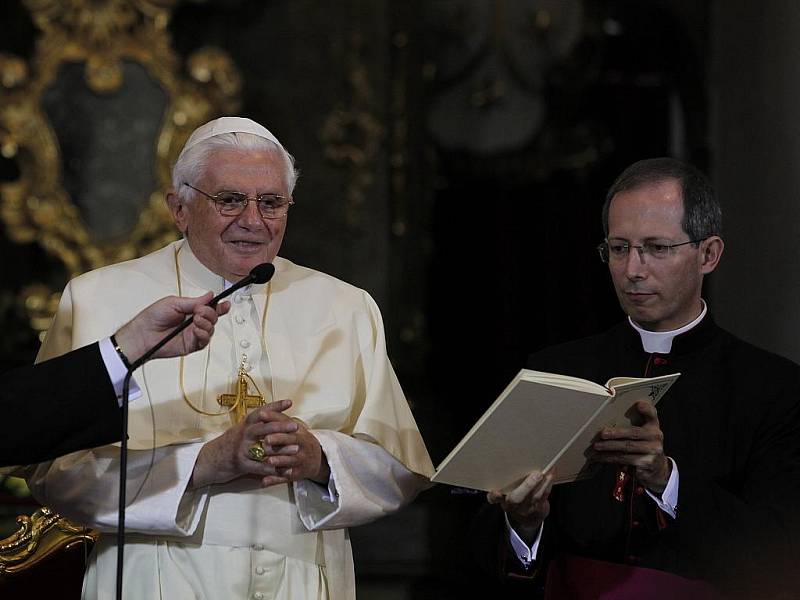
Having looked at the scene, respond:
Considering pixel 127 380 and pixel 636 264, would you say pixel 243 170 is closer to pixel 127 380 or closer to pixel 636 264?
pixel 127 380

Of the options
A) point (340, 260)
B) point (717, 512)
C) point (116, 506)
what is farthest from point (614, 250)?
point (340, 260)

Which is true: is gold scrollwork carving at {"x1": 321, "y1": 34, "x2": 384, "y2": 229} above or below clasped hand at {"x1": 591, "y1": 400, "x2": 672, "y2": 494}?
above

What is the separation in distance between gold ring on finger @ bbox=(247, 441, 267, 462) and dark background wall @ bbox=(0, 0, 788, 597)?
11.9 feet

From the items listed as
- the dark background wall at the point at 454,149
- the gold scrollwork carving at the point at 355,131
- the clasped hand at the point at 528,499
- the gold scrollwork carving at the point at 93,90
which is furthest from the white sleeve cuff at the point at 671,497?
the gold scrollwork carving at the point at 93,90

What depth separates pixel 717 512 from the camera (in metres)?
3.33

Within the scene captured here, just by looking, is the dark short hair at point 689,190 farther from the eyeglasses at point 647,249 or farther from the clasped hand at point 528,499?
the clasped hand at point 528,499

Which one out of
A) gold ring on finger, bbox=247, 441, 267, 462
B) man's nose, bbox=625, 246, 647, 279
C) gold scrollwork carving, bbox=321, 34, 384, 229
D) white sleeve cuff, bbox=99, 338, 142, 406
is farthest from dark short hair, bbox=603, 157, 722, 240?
gold scrollwork carving, bbox=321, 34, 384, 229

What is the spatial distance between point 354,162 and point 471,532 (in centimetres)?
375

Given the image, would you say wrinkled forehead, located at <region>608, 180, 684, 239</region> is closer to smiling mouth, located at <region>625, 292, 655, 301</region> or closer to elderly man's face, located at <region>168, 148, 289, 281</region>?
smiling mouth, located at <region>625, 292, 655, 301</region>

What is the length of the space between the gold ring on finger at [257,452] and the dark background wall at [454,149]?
11.9 ft

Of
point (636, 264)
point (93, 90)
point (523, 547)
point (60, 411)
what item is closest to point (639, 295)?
point (636, 264)

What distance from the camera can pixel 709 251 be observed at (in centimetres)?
361

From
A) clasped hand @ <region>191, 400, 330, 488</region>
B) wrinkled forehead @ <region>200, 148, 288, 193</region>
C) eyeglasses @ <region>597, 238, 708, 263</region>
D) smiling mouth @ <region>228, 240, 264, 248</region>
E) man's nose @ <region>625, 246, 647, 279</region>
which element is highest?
wrinkled forehead @ <region>200, 148, 288, 193</region>

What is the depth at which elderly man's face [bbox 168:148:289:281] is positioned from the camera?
11.5ft
